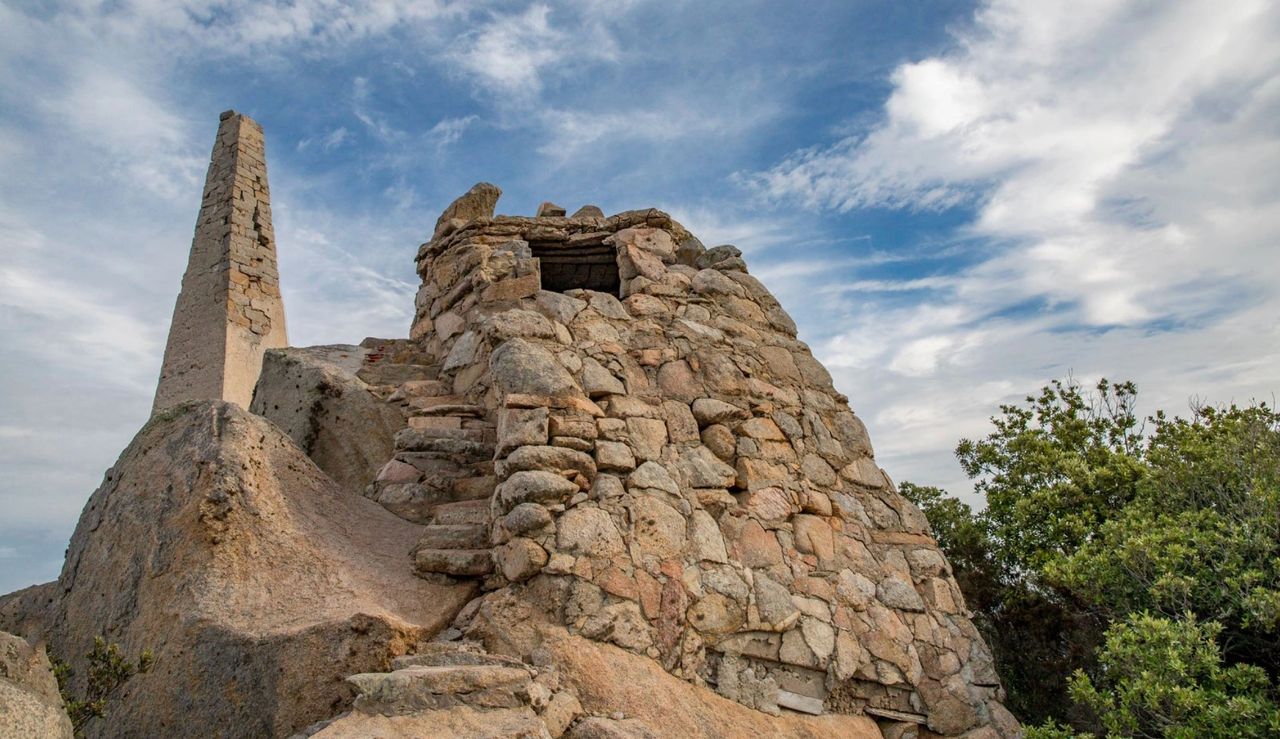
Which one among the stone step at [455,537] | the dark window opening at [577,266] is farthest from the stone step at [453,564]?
the dark window opening at [577,266]

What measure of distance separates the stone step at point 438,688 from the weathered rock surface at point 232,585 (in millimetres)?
A: 414

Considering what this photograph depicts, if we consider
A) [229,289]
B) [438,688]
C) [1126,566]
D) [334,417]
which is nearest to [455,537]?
[438,688]

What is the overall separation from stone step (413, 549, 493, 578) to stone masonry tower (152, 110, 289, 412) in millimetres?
Answer: 8111

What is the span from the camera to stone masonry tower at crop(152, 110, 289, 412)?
1173 centimetres

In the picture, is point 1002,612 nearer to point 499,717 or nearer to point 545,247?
point 545,247

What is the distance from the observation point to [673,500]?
5180 millimetres

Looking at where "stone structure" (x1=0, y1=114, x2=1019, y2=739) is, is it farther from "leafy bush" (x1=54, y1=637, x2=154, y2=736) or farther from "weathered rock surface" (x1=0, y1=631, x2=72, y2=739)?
"weathered rock surface" (x1=0, y1=631, x2=72, y2=739)

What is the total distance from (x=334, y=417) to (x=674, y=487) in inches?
109

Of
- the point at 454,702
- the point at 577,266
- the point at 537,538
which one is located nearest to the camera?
the point at 454,702

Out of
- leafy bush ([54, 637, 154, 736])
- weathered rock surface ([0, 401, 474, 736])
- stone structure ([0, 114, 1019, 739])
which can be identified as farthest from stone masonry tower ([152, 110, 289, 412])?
leafy bush ([54, 637, 154, 736])

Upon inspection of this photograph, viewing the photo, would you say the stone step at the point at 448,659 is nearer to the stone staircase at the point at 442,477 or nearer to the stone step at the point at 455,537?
the stone staircase at the point at 442,477

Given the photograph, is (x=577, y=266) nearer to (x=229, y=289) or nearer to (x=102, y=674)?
(x=102, y=674)

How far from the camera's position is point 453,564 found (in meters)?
4.68

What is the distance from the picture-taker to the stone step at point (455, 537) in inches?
191
